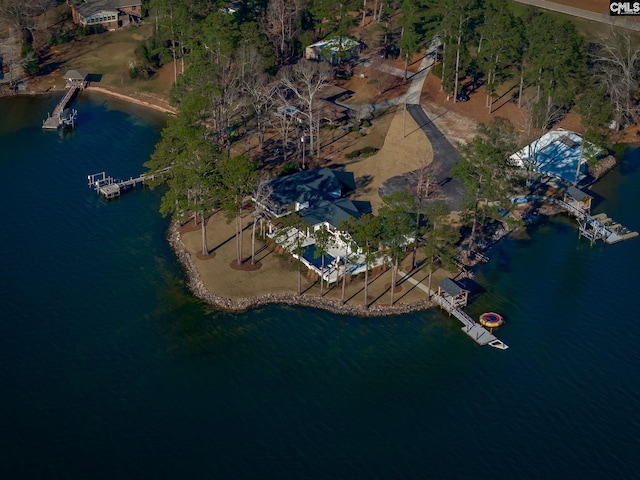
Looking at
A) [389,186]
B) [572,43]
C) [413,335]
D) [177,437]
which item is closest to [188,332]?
[177,437]

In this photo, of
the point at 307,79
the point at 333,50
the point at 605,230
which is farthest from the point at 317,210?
the point at 333,50

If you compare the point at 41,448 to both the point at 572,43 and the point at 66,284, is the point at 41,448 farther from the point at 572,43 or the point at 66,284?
the point at 572,43

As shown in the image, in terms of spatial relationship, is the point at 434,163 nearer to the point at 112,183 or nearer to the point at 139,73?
the point at 112,183

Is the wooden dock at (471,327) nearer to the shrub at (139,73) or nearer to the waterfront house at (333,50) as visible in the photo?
the waterfront house at (333,50)

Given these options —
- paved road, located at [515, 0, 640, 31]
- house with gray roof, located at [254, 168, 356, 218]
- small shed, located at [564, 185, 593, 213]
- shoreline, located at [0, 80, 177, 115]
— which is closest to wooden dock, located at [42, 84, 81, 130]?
shoreline, located at [0, 80, 177, 115]

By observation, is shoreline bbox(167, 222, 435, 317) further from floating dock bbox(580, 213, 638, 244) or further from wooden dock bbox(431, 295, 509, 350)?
floating dock bbox(580, 213, 638, 244)

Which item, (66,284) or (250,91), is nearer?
(66,284)
